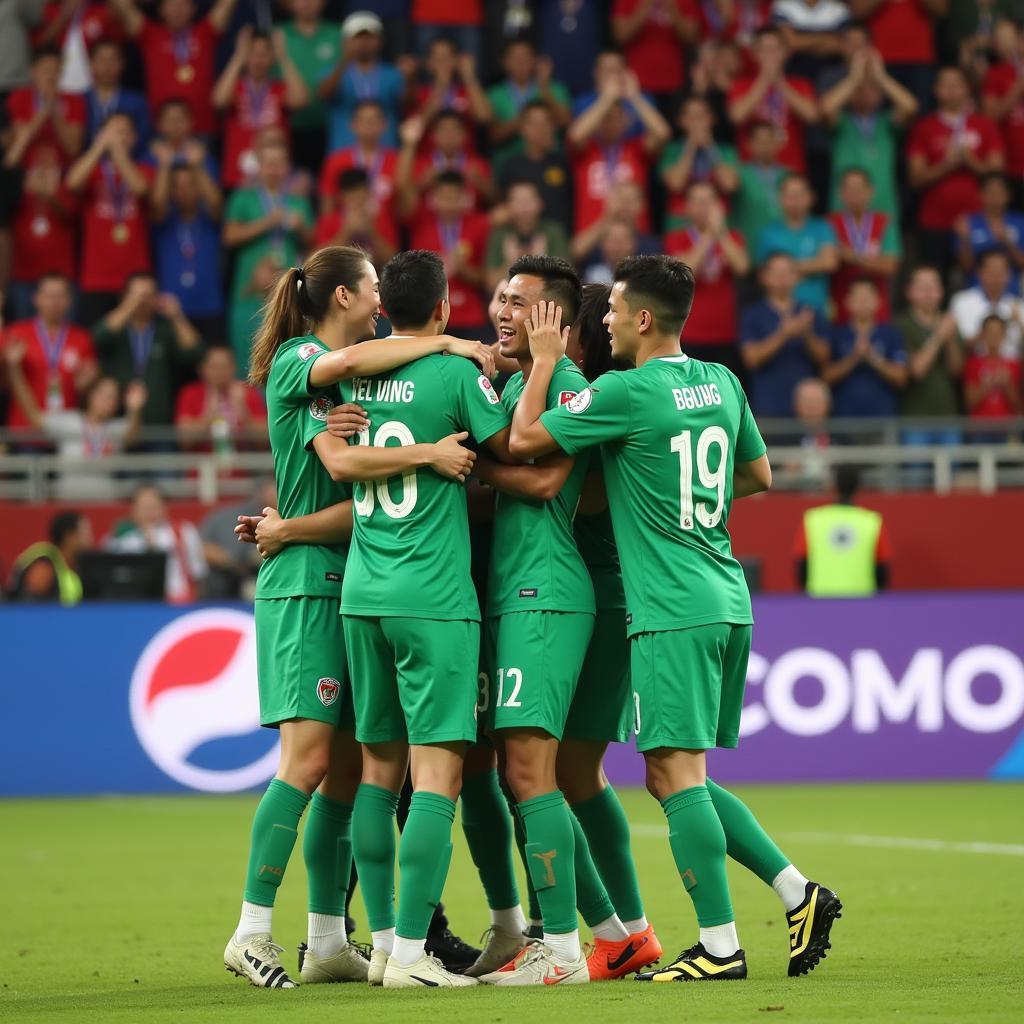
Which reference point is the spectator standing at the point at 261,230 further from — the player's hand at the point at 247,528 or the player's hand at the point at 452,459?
the player's hand at the point at 452,459

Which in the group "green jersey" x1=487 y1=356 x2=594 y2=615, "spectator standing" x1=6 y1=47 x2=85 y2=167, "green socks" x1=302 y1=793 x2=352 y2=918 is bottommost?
"green socks" x1=302 y1=793 x2=352 y2=918

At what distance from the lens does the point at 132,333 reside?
1611 centimetres

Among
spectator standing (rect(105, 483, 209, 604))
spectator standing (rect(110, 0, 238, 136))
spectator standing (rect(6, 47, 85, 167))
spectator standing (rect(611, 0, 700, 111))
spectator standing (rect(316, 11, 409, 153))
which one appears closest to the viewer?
spectator standing (rect(105, 483, 209, 604))

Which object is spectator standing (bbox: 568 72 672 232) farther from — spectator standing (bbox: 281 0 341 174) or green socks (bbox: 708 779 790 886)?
green socks (bbox: 708 779 790 886)

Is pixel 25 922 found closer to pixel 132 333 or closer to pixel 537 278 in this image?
pixel 537 278

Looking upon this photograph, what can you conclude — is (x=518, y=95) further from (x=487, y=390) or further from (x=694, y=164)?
(x=487, y=390)

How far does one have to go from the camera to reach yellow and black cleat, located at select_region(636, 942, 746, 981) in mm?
6078

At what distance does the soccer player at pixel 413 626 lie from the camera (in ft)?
20.0

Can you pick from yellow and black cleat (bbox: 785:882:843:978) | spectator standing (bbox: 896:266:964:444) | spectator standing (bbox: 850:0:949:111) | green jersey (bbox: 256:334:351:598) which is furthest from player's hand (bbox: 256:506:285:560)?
spectator standing (bbox: 850:0:949:111)

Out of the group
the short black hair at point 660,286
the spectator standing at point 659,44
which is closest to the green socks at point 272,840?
the short black hair at point 660,286

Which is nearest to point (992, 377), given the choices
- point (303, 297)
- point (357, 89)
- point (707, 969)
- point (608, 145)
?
point (608, 145)

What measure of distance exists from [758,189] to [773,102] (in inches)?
43.8

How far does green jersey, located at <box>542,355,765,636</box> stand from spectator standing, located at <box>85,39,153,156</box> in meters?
11.9

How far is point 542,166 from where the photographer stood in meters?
17.2
